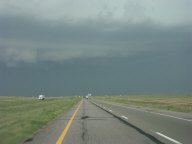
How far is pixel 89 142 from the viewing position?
1332 centimetres

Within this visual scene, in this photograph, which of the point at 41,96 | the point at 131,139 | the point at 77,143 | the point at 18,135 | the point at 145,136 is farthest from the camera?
the point at 41,96

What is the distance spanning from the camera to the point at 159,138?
14.3 meters

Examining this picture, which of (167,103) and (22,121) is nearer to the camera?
(22,121)

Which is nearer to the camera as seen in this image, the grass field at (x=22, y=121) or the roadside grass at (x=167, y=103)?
the grass field at (x=22, y=121)

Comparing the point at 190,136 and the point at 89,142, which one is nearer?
the point at 89,142

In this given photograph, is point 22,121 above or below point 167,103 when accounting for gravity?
below

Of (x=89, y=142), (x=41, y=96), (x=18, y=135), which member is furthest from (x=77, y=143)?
(x=41, y=96)

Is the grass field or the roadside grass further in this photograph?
the roadside grass

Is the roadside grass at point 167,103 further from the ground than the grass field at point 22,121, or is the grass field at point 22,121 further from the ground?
the roadside grass at point 167,103

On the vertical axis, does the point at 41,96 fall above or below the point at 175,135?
above

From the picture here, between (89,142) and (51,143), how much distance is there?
133 cm

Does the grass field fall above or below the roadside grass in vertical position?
below

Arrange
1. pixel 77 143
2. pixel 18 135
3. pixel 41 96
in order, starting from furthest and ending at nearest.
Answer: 1. pixel 41 96
2. pixel 18 135
3. pixel 77 143

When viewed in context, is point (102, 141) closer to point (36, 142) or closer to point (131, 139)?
point (131, 139)
